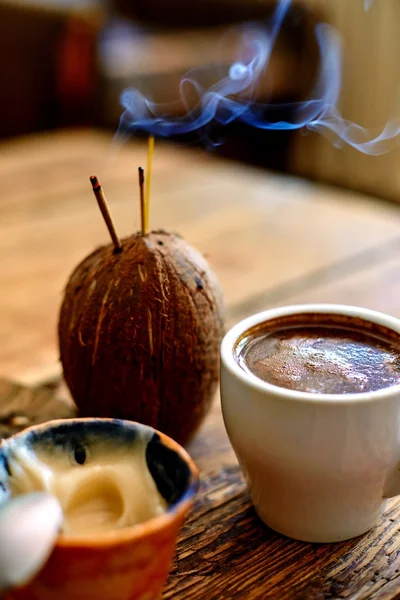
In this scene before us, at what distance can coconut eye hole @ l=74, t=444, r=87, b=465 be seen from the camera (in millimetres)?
536

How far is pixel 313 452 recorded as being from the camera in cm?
54

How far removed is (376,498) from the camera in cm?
58

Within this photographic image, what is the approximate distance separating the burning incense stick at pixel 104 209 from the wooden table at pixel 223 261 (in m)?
0.21

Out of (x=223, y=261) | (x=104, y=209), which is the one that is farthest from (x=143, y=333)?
(x=223, y=261)

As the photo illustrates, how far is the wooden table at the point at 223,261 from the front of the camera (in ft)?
1.81

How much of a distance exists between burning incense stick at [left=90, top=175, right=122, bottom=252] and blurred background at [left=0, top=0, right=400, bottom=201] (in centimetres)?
206

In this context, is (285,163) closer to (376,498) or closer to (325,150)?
(325,150)

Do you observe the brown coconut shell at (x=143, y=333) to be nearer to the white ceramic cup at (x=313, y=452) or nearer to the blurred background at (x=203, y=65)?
the white ceramic cup at (x=313, y=452)

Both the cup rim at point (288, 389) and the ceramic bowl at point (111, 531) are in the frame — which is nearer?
the ceramic bowl at point (111, 531)

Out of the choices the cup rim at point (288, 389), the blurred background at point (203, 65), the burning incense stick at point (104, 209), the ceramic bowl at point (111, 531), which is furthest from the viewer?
the blurred background at point (203, 65)

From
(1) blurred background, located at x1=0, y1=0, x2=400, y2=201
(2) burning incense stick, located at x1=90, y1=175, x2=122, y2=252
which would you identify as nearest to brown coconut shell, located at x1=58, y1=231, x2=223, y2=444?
(2) burning incense stick, located at x1=90, y1=175, x2=122, y2=252

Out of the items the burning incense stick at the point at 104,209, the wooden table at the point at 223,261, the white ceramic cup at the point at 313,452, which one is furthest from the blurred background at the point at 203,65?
the white ceramic cup at the point at 313,452

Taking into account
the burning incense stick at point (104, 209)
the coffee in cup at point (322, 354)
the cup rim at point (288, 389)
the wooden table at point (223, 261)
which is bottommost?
the wooden table at point (223, 261)

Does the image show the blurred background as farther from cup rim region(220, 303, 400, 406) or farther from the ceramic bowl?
the ceramic bowl
